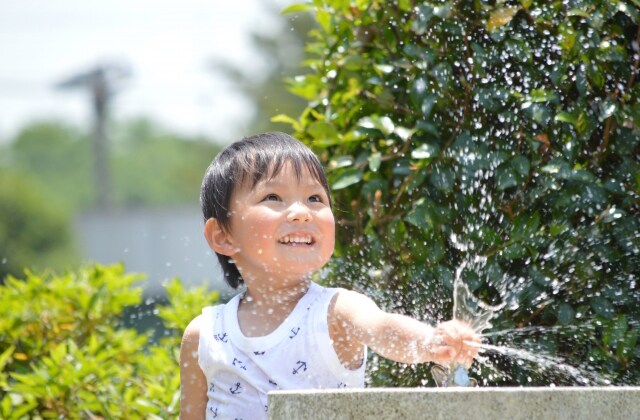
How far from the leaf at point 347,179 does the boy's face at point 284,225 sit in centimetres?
51

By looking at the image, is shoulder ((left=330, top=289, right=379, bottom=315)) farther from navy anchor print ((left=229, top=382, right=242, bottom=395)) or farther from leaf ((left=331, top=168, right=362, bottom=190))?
leaf ((left=331, top=168, right=362, bottom=190))

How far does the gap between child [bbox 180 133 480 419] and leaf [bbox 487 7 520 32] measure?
73 cm

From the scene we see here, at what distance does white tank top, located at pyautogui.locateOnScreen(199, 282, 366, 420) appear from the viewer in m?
2.54

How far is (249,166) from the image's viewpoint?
8.74 feet

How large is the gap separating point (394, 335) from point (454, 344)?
189 mm

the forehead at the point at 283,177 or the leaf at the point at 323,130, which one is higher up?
the forehead at the point at 283,177

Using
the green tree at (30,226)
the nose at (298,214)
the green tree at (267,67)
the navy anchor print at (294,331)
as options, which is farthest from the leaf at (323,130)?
the green tree at (267,67)

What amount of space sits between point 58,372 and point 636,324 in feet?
6.47

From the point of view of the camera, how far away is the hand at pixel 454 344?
2166 mm

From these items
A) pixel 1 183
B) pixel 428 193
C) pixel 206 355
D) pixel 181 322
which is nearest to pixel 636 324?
pixel 428 193

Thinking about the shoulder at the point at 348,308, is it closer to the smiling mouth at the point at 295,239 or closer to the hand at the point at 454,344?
the smiling mouth at the point at 295,239

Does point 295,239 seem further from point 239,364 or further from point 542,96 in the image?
point 542,96

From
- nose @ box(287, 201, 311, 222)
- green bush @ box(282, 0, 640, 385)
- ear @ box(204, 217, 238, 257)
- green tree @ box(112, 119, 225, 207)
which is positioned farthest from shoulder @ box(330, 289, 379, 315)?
green tree @ box(112, 119, 225, 207)

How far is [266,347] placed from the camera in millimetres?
2572
